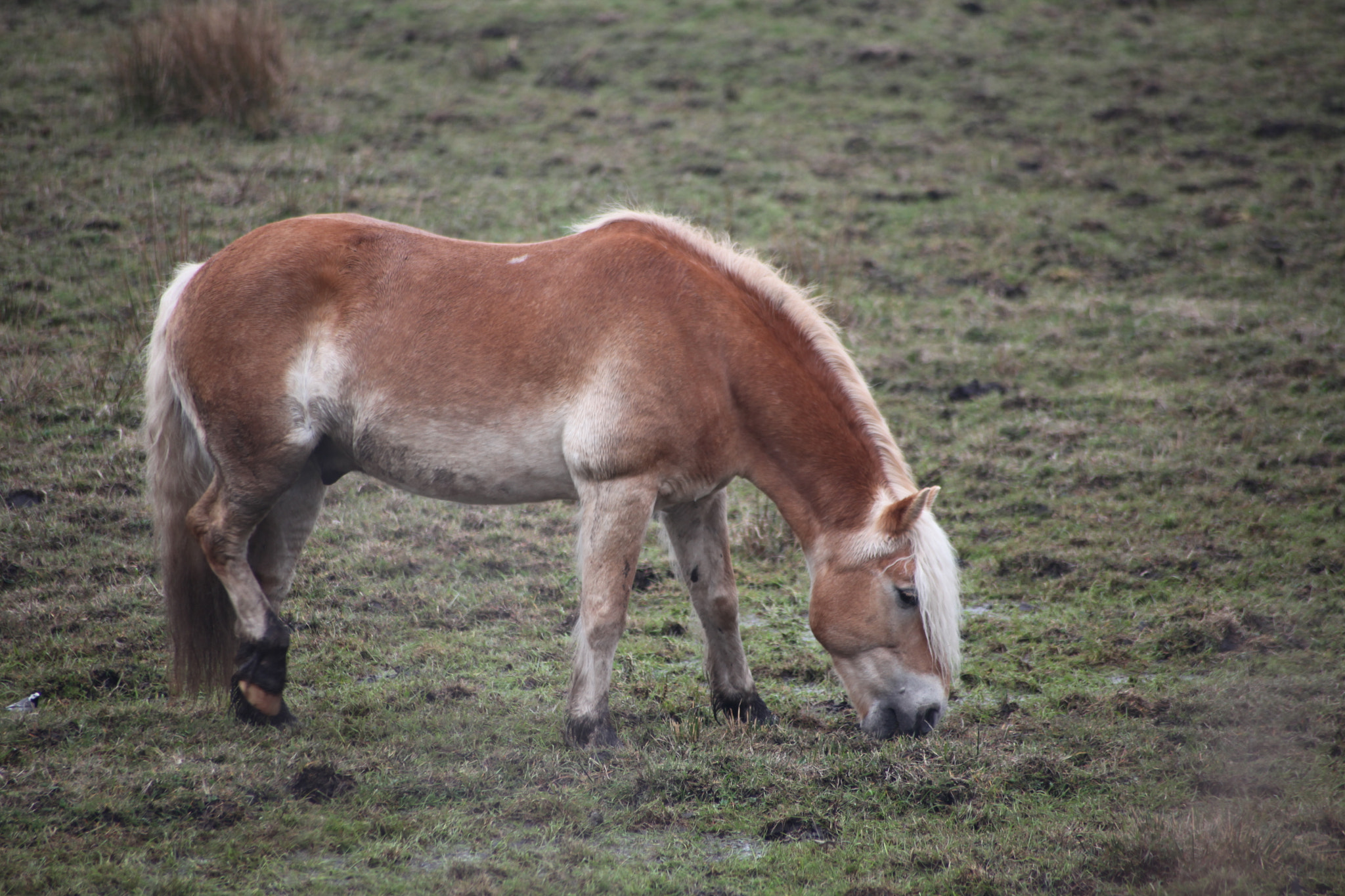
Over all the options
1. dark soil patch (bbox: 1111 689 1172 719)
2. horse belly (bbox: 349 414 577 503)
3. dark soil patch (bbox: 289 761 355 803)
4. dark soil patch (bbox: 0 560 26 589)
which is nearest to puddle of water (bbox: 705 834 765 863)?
dark soil patch (bbox: 289 761 355 803)

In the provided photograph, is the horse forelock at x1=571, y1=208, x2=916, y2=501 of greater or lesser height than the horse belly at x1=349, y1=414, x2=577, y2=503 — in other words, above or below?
above

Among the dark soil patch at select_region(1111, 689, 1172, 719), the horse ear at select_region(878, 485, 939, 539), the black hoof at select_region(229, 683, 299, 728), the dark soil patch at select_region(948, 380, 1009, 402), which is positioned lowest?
the dark soil patch at select_region(1111, 689, 1172, 719)

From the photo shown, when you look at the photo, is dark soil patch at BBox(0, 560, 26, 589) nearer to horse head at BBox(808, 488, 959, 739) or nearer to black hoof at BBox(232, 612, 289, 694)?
black hoof at BBox(232, 612, 289, 694)

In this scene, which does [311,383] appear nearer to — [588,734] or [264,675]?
[264,675]

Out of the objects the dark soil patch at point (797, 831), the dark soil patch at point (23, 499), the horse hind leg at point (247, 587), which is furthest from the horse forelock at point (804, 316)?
the dark soil patch at point (23, 499)

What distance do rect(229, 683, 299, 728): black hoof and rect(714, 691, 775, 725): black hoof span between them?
179cm

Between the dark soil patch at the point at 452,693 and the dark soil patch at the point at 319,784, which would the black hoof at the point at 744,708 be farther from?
the dark soil patch at the point at 319,784

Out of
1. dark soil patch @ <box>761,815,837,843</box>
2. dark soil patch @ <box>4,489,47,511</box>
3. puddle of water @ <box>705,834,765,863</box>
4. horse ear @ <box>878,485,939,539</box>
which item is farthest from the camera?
dark soil patch @ <box>4,489,47,511</box>

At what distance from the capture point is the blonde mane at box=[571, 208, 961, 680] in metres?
4.12

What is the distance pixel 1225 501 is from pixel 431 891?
566 centimetres

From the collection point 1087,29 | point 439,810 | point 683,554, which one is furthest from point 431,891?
point 1087,29

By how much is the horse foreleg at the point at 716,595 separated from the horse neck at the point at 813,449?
0.40m

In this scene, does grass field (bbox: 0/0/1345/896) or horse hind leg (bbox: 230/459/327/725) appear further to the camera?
horse hind leg (bbox: 230/459/327/725)

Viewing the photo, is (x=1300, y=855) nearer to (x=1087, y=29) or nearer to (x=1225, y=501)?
(x=1225, y=501)
